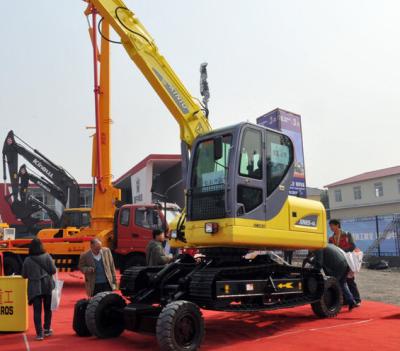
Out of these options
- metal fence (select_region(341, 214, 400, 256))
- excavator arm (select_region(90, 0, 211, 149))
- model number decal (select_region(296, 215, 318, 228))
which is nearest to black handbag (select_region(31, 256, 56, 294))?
model number decal (select_region(296, 215, 318, 228))

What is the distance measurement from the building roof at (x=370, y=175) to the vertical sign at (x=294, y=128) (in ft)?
99.8

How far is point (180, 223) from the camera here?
873 cm

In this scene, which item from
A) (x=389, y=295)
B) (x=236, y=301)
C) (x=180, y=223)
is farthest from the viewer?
(x=389, y=295)

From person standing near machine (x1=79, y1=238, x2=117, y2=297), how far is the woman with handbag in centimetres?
93

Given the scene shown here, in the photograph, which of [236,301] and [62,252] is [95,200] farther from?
[236,301]

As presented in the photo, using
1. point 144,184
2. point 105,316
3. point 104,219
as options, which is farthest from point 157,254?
point 144,184

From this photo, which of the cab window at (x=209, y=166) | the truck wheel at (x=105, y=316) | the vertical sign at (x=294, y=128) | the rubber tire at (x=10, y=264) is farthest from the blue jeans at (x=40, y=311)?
the vertical sign at (x=294, y=128)

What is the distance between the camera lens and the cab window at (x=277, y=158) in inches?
→ 306

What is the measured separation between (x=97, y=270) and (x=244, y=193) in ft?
10.0

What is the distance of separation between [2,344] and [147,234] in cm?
712

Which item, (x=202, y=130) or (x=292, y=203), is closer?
(x=292, y=203)

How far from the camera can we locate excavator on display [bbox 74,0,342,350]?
6906 mm

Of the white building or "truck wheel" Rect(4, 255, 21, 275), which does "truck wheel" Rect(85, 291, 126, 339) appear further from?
the white building

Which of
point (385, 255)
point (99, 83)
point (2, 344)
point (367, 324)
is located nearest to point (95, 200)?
point (99, 83)
